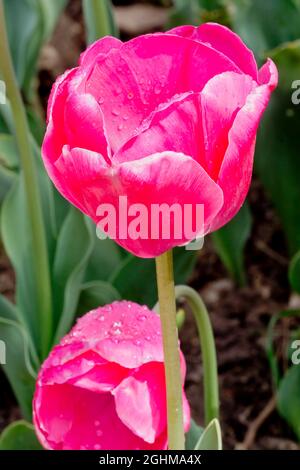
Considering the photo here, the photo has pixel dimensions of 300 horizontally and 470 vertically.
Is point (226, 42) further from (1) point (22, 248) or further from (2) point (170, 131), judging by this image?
(1) point (22, 248)

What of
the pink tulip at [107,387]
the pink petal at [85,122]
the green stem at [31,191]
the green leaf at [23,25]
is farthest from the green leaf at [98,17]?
the pink petal at [85,122]

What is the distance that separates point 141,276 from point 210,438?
490 mm

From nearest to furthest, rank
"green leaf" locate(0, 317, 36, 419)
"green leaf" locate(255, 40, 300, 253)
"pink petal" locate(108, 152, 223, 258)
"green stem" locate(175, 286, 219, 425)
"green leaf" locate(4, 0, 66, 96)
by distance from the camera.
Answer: "pink petal" locate(108, 152, 223, 258)
"green stem" locate(175, 286, 219, 425)
"green leaf" locate(0, 317, 36, 419)
"green leaf" locate(255, 40, 300, 253)
"green leaf" locate(4, 0, 66, 96)

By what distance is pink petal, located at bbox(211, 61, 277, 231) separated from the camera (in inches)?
25.9

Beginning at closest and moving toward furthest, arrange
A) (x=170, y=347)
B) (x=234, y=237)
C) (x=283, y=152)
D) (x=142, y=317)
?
(x=170, y=347) < (x=142, y=317) < (x=283, y=152) < (x=234, y=237)

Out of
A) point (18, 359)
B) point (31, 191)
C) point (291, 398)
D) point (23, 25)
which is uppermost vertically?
point (23, 25)

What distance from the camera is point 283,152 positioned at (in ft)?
5.11

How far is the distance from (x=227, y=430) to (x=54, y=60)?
1.12 m

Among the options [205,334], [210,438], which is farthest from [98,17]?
[210,438]

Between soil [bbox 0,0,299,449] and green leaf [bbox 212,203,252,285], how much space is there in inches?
3.6

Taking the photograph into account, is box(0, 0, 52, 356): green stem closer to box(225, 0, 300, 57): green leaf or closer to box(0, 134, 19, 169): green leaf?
box(0, 134, 19, 169): green leaf

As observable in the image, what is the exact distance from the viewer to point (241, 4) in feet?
5.40

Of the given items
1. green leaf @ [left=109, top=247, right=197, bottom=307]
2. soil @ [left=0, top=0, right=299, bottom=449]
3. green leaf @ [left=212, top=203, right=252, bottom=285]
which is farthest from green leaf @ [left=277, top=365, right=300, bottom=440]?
green leaf @ [left=212, top=203, right=252, bottom=285]

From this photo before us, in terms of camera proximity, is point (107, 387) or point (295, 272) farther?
point (295, 272)
